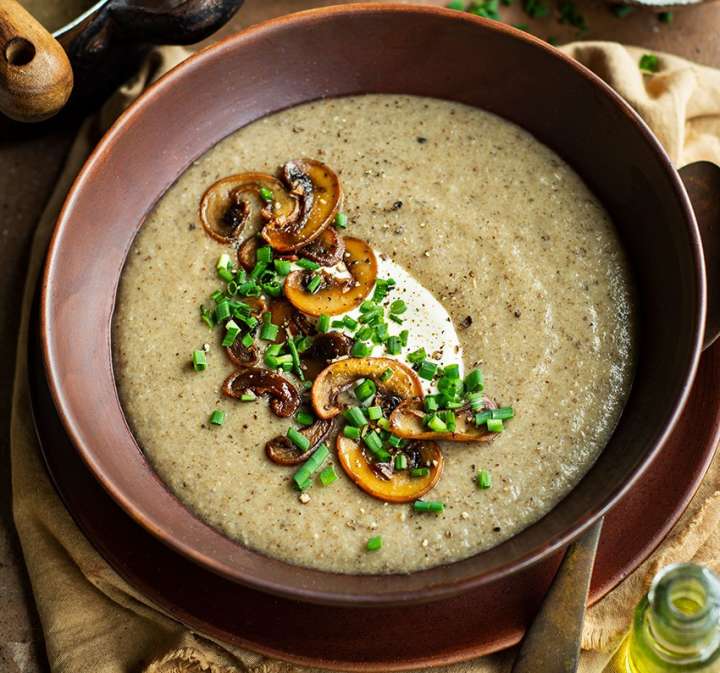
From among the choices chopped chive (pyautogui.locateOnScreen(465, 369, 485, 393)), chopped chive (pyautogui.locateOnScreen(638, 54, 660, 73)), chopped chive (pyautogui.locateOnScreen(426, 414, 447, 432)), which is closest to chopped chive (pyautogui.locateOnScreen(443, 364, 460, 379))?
chopped chive (pyautogui.locateOnScreen(465, 369, 485, 393))

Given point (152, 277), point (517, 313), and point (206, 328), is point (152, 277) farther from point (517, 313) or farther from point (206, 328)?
point (517, 313)

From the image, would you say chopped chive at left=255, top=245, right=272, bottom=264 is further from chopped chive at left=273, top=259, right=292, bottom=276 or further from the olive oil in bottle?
the olive oil in bottle

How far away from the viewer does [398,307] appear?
340 centimetres

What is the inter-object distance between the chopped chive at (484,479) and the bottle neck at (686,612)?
0.56 meters

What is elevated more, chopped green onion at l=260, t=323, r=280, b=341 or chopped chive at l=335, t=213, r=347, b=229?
chopped chive at l=335, t=213, r=347, b=229

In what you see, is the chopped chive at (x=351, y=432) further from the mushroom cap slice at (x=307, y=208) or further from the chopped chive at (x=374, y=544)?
the mushroom cap slice at (x=307, y=208)

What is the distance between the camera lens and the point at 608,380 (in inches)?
132

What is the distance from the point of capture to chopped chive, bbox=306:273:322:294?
3389 mm

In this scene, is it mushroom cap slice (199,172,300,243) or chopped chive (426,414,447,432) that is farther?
mushroom cap slice (199,172,300,243)

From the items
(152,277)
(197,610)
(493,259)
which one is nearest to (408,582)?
(197,610)

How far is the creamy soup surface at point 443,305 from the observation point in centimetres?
319

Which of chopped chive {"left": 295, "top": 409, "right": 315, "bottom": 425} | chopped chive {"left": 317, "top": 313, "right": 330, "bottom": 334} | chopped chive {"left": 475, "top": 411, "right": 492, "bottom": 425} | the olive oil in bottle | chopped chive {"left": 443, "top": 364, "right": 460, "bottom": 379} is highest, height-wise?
chopped chive {"left": 317, "top": 313, "right": 330, "bottom": 334}

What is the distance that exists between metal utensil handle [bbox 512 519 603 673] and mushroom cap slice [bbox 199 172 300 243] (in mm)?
1445

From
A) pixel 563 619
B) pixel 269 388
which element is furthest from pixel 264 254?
pixel 563 619
